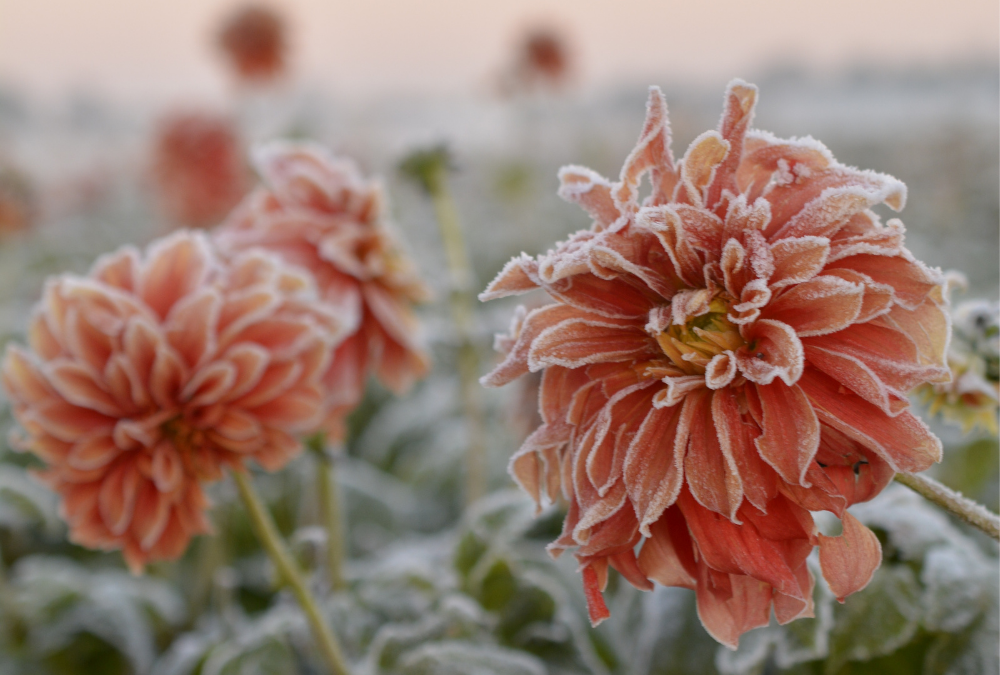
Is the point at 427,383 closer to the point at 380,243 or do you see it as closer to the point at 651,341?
the point at 380,243

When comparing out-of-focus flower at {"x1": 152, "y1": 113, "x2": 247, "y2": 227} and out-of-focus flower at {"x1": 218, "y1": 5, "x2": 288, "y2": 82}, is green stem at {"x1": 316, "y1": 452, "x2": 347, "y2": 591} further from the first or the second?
out-of-focus flower at {"x1": 218, "y1": 5, "x2": 288, "y2": 82}

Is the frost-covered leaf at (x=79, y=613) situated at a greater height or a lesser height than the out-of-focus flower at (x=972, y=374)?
lesser

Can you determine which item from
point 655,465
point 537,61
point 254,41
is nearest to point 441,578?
point 655,465

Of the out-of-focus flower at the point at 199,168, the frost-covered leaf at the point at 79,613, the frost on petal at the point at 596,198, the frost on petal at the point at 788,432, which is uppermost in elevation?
the frost on petal at the point at 596,198

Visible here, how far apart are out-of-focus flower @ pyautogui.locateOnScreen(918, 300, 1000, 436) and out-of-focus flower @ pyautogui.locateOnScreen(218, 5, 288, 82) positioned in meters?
2.98

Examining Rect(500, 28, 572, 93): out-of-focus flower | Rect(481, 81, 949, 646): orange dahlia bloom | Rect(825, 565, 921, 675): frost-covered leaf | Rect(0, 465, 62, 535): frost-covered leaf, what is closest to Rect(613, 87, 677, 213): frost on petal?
Rect(481, 81, 949, 646): orange dahlia bloom

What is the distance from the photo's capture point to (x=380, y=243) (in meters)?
Result: 1.03

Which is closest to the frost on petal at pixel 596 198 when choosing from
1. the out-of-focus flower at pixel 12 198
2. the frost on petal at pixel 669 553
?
the frost on petal at pixel 669 553

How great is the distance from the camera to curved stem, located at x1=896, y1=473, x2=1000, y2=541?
0.50 meters

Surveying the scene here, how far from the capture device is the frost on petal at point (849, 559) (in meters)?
0.51

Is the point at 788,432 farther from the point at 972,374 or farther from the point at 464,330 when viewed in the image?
the point at 464,330

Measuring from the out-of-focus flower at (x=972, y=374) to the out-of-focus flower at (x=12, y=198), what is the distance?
2.55 metres

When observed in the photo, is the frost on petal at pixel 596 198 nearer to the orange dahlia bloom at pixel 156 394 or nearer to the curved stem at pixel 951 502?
the curved stem at pixel 951 502

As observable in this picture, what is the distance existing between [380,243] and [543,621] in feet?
1.84
